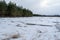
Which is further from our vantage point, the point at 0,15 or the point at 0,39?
the point at 0,15

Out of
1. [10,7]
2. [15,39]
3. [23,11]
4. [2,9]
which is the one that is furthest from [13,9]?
[15,39]

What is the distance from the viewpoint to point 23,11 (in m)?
87.2

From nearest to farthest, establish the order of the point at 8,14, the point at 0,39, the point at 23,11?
the point at 0,39 < the point at 8,14 < the point at 23,11

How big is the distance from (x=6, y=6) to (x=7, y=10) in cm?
199

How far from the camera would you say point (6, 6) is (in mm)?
70438

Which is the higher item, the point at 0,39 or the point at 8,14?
the point at 0,39

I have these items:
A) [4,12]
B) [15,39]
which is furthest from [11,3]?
[15,39]

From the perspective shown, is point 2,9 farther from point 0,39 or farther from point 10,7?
point 0,39

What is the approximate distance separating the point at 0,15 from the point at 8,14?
3912 millimetres

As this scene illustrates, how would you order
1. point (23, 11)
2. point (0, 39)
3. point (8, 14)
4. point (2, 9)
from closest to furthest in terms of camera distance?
point (0, 39) < point (2, 9) < point (8, 14) < point (23, 11)

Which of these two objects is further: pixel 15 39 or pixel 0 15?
pixel 0 15

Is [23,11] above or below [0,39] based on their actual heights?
below

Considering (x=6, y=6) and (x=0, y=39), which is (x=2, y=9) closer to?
(x=6, y=6)

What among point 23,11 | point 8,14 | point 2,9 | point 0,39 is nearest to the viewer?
point 0,39
